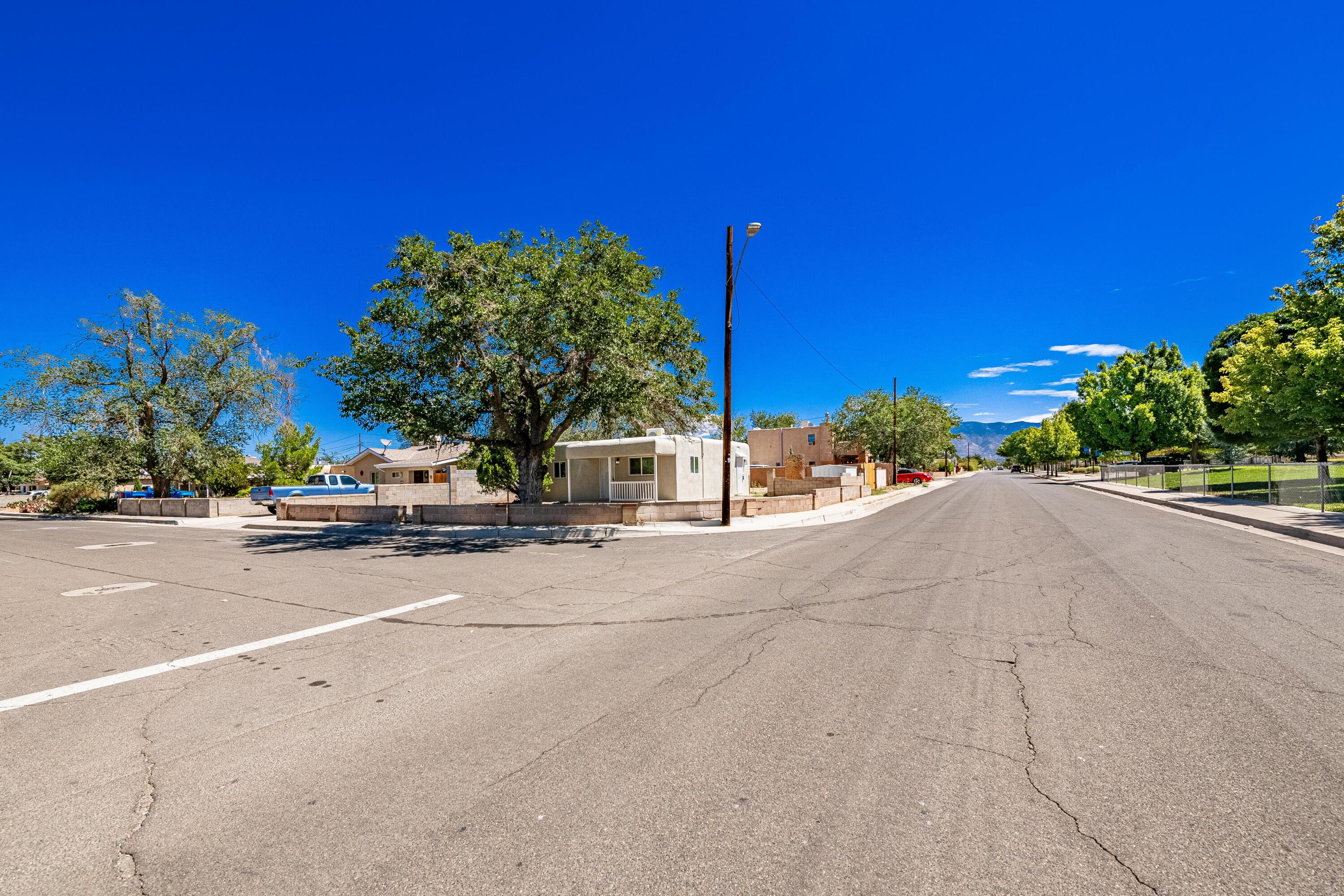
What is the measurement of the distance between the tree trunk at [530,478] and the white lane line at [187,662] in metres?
12.2

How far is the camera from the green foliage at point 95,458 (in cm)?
2902

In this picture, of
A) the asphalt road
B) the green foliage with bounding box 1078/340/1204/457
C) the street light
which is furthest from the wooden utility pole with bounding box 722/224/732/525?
the green foliage with bounding box 1078/340/1204/457

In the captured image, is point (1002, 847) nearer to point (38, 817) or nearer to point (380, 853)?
point (380, 853)

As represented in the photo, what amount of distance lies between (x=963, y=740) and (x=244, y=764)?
4.31m

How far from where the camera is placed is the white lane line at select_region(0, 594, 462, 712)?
492 cm

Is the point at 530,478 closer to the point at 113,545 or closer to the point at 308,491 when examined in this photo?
the point at 113,545

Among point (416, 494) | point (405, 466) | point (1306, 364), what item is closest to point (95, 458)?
point (416, 494)

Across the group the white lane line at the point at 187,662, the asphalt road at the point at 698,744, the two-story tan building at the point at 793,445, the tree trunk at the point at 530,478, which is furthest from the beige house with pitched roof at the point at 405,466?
the asphalt road at the point at 698,744

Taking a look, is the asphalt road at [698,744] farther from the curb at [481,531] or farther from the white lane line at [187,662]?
the curb at [481,531]

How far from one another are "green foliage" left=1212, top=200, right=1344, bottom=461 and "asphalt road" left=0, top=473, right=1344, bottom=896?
64.3ft

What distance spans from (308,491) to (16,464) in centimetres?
5728

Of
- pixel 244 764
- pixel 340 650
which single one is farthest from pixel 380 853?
pixel 340 650

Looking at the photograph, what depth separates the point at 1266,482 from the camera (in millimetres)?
28547

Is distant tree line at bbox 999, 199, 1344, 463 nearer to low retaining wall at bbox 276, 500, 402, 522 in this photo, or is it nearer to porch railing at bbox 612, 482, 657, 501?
porch railing at bbox 612, 482, 657, 501
